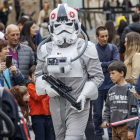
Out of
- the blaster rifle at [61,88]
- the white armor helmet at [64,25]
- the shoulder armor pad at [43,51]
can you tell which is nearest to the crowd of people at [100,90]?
the shoulder armor pad at [43,51]

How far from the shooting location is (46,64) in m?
4.55

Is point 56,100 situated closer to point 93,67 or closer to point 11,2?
point 93,67

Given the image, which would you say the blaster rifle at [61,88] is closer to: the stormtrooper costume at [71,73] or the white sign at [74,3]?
the stormtrooper costume at [71,73]

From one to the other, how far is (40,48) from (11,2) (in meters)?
15.7

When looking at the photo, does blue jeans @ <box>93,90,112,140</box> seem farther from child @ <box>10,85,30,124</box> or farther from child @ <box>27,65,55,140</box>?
child @ <box>10,85,30,124</box>

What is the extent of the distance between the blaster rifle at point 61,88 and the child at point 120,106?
102 cm

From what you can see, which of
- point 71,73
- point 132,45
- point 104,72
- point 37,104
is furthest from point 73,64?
point 132,45

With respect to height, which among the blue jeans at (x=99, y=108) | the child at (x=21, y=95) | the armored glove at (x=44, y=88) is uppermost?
the armored glove at (x=44, y=88)

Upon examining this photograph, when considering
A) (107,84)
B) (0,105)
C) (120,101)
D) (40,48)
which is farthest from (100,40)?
(0,105)

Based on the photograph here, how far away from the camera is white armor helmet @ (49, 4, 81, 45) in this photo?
445 centimetres

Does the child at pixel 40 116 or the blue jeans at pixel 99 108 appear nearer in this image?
the child at pixel 40 116

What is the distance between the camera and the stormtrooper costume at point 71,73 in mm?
4359

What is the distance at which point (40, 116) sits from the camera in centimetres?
548

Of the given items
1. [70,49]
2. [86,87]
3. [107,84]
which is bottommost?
[107,84]
